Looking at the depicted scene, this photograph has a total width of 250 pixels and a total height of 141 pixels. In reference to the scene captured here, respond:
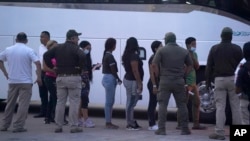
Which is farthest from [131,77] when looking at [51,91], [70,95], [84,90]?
[51,91]

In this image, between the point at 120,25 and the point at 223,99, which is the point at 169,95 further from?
the point at 120,25

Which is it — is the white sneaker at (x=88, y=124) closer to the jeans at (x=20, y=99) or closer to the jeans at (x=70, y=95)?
the jeans at (x=70, y=95)

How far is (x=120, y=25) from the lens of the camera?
1795 cm

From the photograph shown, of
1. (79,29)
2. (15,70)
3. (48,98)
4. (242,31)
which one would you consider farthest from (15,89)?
(242,31)

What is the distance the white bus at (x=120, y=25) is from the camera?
17.2 m

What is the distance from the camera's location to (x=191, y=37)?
16.3m

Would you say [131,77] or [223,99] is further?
[131,77]

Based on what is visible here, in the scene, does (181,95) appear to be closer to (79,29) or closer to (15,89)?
(15,89)

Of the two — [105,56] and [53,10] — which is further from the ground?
[53,10]

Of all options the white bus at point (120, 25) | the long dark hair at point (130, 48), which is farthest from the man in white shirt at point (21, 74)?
the white bus at point (120, 25)

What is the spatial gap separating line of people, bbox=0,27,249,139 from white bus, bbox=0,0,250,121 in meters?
1.53

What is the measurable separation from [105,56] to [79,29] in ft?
9.09

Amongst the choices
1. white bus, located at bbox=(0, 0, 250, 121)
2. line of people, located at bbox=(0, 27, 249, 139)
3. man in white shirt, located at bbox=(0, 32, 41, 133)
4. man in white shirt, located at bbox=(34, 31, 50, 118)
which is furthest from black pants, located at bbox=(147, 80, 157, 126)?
man in white shirt, located at bbox=(34, 31, 50, 118)

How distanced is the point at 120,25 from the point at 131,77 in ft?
9.18
